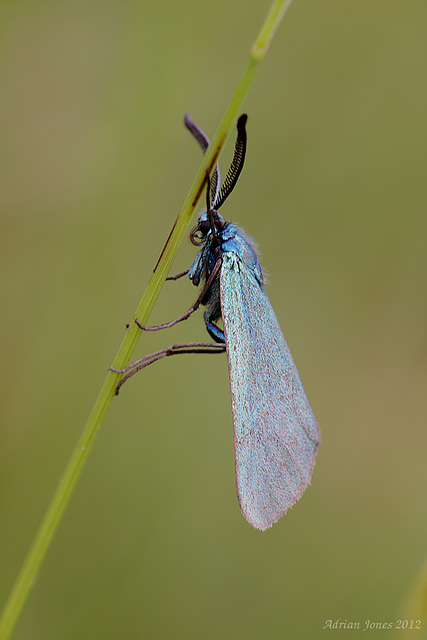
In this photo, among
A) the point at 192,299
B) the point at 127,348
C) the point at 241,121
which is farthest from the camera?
the point at 192,299

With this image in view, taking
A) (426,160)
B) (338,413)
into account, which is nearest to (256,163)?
(426,160)

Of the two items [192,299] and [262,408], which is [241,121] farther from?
[192,299]

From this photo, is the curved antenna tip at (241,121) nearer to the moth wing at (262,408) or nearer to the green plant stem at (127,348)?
the green plant stem at (127,348)

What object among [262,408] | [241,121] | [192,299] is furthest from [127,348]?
[192,299]

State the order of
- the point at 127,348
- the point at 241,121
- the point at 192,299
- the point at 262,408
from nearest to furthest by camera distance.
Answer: the point at 241,121 < the point at 127,348 < the point at 262,408 < the point at 192,299

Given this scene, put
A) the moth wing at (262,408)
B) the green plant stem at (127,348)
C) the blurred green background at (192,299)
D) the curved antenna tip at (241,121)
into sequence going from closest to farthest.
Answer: the green plant stem at (127,348) → the curved antenna tip at (241,121) → the moth wing at (262,408) → the blurred green background at (192,299)

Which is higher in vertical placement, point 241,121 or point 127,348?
point 241,121

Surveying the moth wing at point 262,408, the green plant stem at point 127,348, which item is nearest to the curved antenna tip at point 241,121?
the green plant stem at point 127,348
